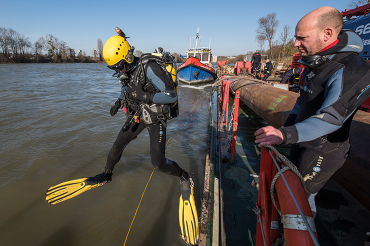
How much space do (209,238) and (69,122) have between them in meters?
6.17

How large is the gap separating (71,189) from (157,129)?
5.84ft

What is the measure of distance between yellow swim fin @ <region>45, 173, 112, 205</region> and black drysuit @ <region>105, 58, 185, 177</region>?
305mm

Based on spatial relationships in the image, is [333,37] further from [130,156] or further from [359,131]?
[130,156]

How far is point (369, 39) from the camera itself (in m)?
5.35

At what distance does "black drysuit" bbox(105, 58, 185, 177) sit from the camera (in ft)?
7.38

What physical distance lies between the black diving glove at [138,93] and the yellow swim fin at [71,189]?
1.48 m

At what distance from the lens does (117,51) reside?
2.19m

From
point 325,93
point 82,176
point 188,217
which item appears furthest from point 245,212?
point 82,176

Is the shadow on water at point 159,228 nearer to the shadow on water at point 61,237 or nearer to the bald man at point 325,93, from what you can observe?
the shadow on water at point 61,237

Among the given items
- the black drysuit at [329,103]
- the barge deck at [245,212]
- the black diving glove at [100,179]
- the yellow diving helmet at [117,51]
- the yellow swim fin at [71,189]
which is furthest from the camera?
the black diving glove at [100,179]

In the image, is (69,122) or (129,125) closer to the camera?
(129,125)

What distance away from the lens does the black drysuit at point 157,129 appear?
2.25 metres

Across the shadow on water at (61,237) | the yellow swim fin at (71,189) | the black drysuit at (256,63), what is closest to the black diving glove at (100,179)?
the yellow swim fin at (71,189)

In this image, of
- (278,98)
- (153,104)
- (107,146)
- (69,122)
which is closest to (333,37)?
(153,104)
